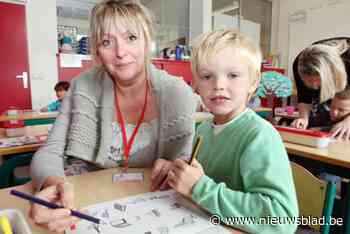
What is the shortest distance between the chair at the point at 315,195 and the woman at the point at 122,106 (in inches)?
15.6

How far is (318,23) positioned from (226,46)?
5940 mm

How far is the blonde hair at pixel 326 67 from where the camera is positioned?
144 centimetres

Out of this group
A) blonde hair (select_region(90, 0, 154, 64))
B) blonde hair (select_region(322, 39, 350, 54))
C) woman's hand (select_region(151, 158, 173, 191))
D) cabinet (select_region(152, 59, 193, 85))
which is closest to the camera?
woman's hand (select_region(151, 158, 173, 191))

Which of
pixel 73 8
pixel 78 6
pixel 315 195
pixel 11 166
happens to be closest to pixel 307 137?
pixel 315 195

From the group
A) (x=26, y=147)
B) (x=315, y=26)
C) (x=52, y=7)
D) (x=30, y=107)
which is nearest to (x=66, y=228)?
(x=26, y=147)

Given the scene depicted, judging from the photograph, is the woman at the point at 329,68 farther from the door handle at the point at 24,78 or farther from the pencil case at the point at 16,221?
the door handle at the point at 24,78

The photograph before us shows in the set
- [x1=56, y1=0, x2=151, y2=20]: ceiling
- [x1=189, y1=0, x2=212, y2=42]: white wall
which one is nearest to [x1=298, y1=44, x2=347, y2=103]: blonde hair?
[x1=189, y1=0, x2=212, y2=42]: white wall

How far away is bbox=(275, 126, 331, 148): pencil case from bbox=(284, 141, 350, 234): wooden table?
27mm

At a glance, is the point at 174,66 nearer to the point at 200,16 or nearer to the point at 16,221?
the point at 200,16

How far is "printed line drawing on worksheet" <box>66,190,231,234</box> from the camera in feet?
1.87

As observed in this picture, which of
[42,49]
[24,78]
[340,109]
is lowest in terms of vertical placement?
[340,109]

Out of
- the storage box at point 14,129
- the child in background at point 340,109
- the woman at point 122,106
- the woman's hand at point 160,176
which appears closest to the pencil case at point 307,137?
the child in background at point 340,109

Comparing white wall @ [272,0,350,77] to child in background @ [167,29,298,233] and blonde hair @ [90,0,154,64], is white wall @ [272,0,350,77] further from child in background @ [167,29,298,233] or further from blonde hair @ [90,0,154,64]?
child in background @ [167,29,298,233]

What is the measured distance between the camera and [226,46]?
712 mm
